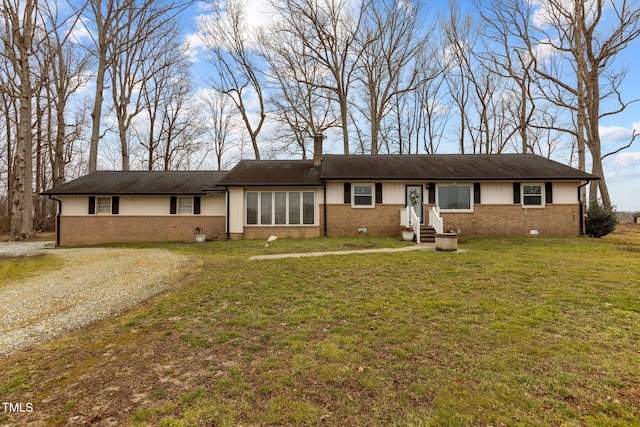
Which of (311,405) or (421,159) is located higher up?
(421,159)

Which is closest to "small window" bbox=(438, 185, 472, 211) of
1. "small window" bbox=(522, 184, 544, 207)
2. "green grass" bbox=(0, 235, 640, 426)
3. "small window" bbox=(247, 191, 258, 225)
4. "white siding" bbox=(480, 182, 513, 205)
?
"white siding" bbox=(480, 182, 513, 205)

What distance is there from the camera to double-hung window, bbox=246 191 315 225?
624 inches

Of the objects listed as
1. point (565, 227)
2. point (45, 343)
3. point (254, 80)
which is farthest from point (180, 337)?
point (254, 80)

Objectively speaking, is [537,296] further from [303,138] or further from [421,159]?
[303,138]

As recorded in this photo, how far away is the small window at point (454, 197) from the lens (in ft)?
51.1

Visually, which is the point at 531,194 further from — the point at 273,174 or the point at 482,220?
the point at 273,174

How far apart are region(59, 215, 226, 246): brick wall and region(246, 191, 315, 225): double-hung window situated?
209 cm

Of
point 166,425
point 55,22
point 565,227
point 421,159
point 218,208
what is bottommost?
point 166,425

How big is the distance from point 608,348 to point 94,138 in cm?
2661

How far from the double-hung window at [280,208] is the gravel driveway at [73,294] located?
20.0 ft

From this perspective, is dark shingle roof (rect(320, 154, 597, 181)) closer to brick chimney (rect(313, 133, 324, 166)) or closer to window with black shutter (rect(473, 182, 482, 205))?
brick chimney (rect(313, 133, 324, 166))

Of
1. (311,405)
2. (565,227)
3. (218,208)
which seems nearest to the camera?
(311,405)

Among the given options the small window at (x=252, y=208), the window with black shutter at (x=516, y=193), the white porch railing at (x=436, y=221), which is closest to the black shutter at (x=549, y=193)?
the window with black shutter at (x=516, y=193)

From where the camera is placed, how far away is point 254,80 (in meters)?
27.6
